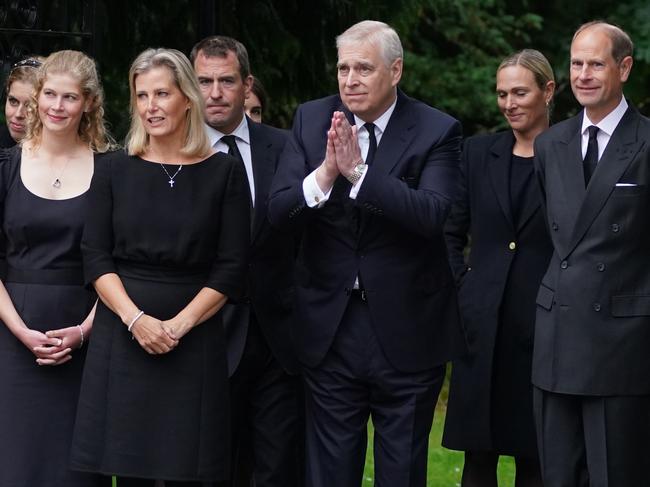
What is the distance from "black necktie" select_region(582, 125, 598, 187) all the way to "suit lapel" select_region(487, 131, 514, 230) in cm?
89

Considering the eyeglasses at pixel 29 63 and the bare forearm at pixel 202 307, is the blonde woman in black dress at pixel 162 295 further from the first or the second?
the eyeglasses at pixel 29 63

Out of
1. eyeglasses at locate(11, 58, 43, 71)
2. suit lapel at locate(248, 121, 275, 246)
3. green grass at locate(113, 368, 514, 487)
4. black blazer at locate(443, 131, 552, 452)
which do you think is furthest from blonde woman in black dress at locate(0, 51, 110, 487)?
green grass at locate(113, 368, 514, 487)

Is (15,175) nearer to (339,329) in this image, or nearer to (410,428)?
(339,329)

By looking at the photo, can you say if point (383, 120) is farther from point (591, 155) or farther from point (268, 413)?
point (268, 413)

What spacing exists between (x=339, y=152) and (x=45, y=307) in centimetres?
143

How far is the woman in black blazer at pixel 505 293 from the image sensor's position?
7.03 meters

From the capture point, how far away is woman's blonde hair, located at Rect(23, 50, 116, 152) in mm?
6301

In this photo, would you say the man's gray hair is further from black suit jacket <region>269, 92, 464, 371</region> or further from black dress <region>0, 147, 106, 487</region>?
black dress <region>0, 147, 106, 487</region>

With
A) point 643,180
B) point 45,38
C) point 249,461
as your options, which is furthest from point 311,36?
point 643,180

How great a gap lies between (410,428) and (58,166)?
186cm

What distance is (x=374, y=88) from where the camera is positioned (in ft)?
19.8

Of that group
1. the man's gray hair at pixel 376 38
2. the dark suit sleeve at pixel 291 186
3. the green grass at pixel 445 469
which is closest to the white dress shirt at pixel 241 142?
Result: the dark suit sleeve at pixel 291 186

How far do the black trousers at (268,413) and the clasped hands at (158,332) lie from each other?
2.66 ft

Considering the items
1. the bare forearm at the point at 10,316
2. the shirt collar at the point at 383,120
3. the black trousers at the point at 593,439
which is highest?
the shirt collar at the point at 383,120
